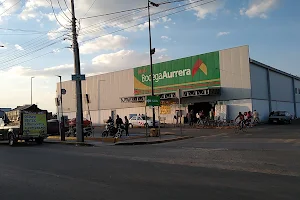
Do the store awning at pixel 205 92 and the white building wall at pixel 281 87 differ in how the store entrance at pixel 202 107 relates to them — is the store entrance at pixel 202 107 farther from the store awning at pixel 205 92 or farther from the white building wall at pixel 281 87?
the white building wall at pixel 281 87

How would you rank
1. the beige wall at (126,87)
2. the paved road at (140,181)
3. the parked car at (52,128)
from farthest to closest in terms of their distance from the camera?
the beige wall at (126,87), the parked car at (52,128), the paved road at (140,181)

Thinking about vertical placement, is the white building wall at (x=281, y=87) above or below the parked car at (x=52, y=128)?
above

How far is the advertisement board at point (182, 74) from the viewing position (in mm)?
39906

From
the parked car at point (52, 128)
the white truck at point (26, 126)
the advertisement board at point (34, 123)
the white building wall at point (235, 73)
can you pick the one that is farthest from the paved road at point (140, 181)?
the white building wall at point (235, 73)

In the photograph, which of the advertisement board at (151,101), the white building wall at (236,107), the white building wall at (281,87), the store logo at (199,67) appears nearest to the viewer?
the advertisement board at (151,101)

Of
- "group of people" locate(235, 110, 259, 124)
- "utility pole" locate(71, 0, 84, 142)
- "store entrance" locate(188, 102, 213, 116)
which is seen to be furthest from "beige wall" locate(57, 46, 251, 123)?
"utility pole" locate(71, 0, 84, 142)

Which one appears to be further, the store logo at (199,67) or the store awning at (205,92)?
the store logo at (199,67)

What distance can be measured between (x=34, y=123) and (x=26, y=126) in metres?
0.57

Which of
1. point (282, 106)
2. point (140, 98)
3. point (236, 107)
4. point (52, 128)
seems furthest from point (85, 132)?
point (282, 106)

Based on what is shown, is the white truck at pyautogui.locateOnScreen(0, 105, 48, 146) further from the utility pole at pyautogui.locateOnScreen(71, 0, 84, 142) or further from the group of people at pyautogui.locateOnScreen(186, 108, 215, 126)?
the group of people at pyautogui.locateOnScreen(186, 108, 215, 126)

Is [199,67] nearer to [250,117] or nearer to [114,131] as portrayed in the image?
[250,117]

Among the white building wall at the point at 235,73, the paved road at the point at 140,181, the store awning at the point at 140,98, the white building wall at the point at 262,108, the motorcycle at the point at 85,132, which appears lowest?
the paved road at the point at 140,181

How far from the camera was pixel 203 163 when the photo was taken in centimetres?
1191

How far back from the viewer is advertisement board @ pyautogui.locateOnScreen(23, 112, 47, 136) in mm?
22688
